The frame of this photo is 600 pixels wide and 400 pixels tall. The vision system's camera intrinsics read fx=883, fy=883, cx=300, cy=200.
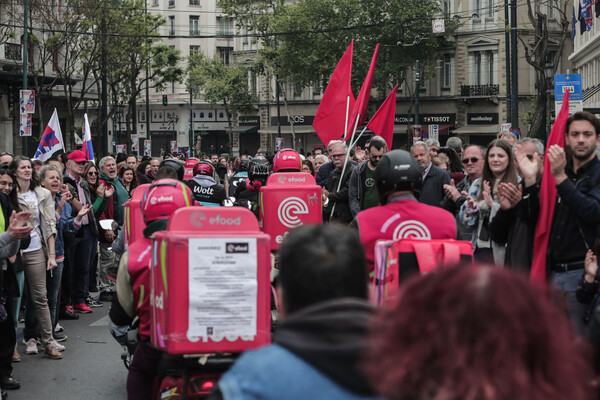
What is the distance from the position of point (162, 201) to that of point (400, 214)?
1335 mm

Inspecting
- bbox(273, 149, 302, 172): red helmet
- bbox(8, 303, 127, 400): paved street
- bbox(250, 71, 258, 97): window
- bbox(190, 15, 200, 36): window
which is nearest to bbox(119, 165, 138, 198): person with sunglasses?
bbox(8, 303, 127, 400): paved street

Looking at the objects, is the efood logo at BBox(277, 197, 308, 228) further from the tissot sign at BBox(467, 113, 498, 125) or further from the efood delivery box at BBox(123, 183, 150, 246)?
the tissot sign at BBox(467, 113, 498, 125)

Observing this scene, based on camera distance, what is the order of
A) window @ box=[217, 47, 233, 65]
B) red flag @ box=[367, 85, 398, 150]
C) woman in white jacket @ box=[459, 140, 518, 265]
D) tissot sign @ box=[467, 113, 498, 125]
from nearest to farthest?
woman in white jacket @ box=[459, 140, 518, 265]
red flag @ box=[367, 85, 398, 150]
tissot sign @ box=[467, 113, 498, 125]
window @ box=[217, 47, 233, 65]

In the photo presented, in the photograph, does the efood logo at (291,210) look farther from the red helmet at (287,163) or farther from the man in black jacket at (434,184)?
the red helmet at (287,163)

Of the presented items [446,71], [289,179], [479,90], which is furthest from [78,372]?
[446,71]

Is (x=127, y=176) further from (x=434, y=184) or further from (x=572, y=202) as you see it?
(x=572, y=202)

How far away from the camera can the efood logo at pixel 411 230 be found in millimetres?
4598

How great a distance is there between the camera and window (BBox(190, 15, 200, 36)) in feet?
270

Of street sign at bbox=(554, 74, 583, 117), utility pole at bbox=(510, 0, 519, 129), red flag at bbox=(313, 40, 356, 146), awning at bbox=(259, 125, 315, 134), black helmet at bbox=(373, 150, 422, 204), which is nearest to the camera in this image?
black helmet at bbox=(373, 150, 422, 204)

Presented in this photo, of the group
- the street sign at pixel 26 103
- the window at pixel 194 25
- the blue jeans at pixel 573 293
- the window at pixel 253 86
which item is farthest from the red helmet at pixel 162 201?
the window at pixel 194 25

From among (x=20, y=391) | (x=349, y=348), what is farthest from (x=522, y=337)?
(x=20, y=391)

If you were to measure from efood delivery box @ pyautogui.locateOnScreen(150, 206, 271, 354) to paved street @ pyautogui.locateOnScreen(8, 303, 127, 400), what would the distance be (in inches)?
142

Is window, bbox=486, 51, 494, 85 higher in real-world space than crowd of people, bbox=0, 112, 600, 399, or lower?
higher

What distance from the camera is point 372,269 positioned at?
15.1ft
